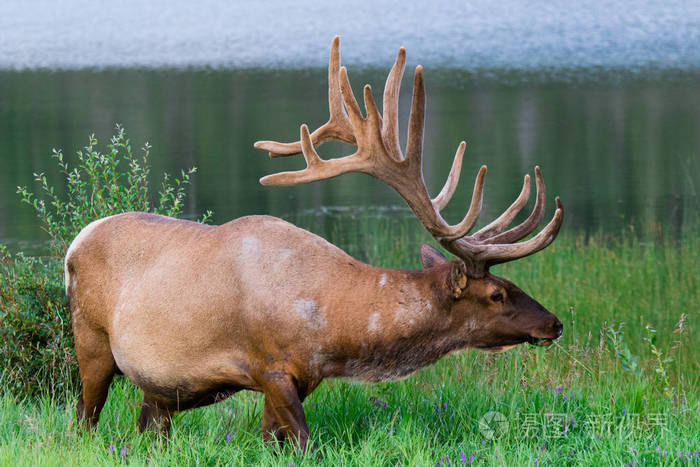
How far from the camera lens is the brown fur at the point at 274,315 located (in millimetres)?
4559

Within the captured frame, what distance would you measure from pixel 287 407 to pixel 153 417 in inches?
41.6

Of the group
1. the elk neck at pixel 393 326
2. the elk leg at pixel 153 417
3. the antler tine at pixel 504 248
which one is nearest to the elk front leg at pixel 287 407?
the elk neck at pixel 393 326

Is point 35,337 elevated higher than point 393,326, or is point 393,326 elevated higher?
point 393,326

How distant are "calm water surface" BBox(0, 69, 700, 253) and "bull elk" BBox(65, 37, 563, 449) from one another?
7445 millimetres

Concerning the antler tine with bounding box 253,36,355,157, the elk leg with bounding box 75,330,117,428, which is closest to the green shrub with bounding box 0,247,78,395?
the elk leg with bounding box 75,330,117,428

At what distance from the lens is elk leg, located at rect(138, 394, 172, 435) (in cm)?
518

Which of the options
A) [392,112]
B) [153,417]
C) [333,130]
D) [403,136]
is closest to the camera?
[392,112]

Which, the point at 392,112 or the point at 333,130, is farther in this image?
the point at 333,130

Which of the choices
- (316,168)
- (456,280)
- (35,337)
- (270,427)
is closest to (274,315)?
(270,427)

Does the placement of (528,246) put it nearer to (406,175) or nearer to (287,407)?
(406,175)

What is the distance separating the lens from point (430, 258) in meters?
5.13

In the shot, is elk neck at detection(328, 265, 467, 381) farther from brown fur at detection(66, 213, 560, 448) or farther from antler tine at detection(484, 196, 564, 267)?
antler tine at detection(484, 196, 564, 267)

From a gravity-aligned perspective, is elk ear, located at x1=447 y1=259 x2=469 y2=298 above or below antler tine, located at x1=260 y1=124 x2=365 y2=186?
below

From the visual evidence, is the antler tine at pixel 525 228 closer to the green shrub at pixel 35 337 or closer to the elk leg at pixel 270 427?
the elk leg at pixel 270 427
